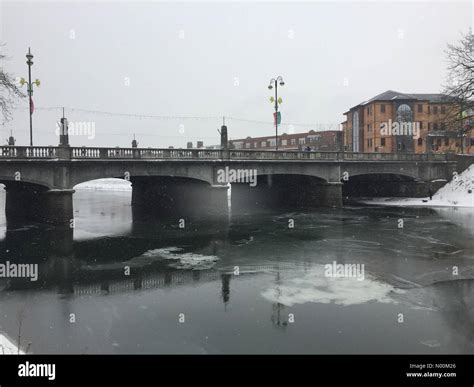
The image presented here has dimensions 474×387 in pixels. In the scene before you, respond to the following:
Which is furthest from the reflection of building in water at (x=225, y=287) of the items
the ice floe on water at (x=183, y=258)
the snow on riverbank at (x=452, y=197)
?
the snow on riverbank at (x=452, y=197)

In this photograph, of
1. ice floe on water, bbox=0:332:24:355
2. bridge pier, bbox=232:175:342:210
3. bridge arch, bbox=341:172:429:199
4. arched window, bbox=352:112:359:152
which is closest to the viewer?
ice floe on water, bbox=0:332:24:355

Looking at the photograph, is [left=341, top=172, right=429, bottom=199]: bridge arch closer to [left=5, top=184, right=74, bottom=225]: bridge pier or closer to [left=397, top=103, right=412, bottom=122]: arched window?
[left=397, top=103, right=412, bottom=122]: arched window

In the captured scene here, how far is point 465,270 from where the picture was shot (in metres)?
17.4

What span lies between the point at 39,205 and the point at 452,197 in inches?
1632

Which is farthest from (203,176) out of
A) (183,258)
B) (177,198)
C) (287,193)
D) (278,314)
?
(278,314)

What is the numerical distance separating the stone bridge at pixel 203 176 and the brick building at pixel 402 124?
923 inches

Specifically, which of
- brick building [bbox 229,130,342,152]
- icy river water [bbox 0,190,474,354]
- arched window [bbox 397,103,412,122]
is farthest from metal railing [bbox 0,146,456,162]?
brick building [bbox 229,130,342,152]

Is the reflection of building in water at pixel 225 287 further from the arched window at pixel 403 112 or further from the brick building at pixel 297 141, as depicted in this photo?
the brick building at pixel 297 141

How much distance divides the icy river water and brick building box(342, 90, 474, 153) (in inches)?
2041

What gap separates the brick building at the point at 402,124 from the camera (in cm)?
7650

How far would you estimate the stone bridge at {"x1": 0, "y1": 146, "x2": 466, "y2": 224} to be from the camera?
99.9 ft

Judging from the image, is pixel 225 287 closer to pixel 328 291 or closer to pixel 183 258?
pixel 328 291

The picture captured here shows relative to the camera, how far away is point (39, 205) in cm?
3406
